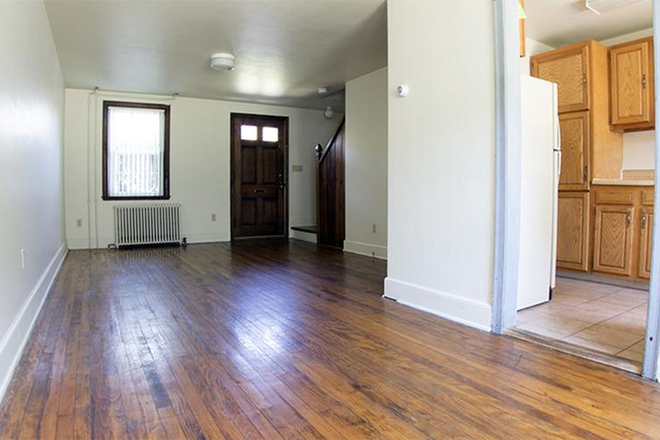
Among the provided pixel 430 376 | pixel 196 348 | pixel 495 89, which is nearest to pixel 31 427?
pixel 196 348

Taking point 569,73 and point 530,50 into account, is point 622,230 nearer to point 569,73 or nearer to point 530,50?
point 569,73

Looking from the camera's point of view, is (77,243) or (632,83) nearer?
(632,83)

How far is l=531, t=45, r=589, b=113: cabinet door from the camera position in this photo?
3846 millimetres

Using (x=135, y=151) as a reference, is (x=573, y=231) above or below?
below

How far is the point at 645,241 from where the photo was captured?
11.5ft

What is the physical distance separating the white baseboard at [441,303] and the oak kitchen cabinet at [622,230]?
1927mm

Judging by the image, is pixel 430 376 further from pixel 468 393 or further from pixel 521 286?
pixel 521 286

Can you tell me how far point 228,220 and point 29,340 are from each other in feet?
16.2

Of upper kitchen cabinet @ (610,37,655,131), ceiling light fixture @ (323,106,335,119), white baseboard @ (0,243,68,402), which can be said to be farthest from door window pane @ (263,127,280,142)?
upper kitchen cabinet @ (610,37,655,131)

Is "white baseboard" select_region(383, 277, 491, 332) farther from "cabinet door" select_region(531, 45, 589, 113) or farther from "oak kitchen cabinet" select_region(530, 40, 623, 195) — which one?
"cabinet door" select_region(531, 45, 589, 113)

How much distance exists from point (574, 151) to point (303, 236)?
4474 mm

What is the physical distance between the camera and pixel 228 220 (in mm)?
7227

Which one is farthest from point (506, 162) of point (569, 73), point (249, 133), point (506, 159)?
point (249, 133)

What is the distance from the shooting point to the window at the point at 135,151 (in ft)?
20.8
